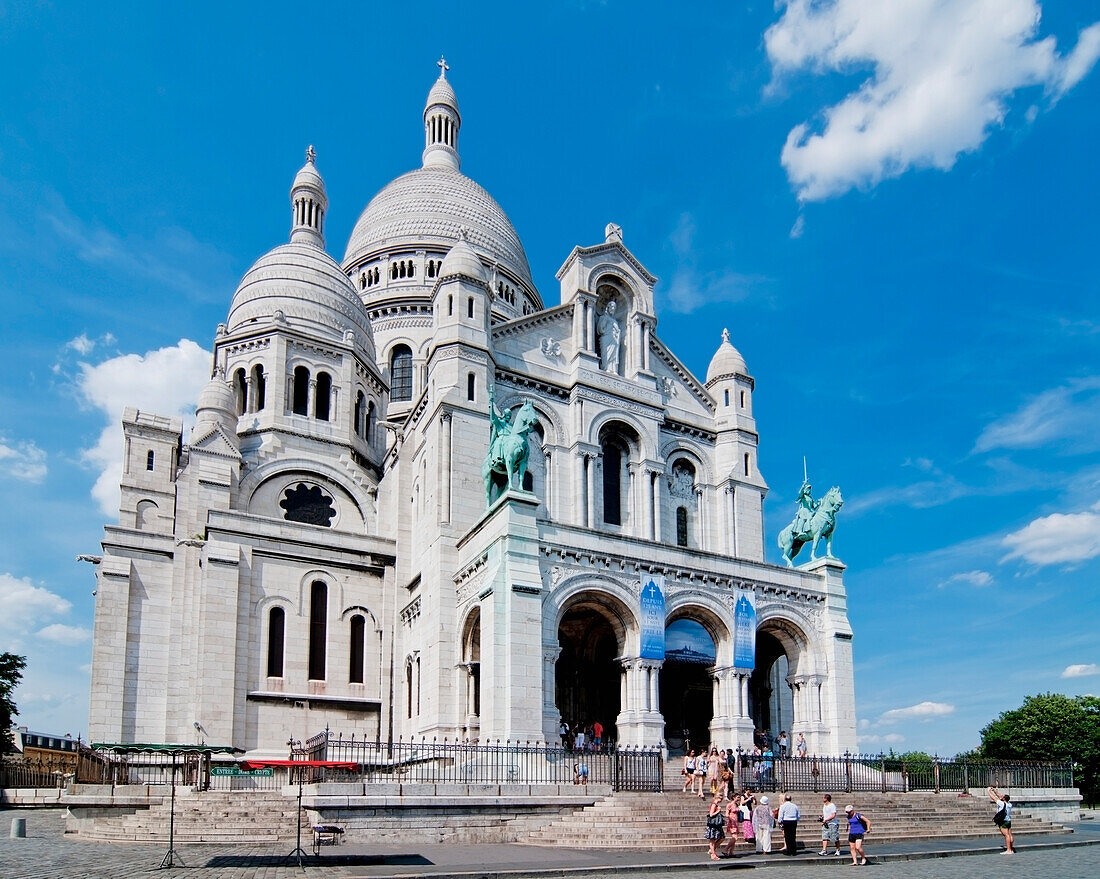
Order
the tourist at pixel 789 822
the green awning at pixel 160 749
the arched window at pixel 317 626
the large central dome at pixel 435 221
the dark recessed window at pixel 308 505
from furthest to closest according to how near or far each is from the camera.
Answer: the large central dome at pixel 435 221, the dark recessed window at pixel 308 505, the arched window at pixel 317 626, the green awning at pixel 160 749, the tourist at pixel 789 822

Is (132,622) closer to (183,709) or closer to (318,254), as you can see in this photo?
(183,709)

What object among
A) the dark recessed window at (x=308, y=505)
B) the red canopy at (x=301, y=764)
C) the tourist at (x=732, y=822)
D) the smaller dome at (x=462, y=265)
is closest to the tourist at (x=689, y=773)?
the tourist at (x=732, y=822)

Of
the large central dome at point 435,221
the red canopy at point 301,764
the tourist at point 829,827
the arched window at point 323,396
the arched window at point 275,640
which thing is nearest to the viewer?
the tourist at point 829,827

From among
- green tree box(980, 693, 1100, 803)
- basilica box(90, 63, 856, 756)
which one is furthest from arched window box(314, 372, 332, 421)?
green tree box(980, 693, 1100, 803)

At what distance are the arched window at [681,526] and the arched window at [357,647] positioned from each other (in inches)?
535

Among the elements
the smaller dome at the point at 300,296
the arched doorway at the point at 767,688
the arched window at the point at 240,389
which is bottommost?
the arched doorway at the point at 767,688

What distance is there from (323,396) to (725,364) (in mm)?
19586

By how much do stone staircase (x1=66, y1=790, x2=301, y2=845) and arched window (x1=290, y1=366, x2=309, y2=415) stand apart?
2438 centimetres

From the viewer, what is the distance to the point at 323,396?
48.9 m

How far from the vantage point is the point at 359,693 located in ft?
128

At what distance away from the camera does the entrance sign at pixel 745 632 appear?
1358 inches

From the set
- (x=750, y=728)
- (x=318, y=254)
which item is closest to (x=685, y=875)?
(x=750, y=728)

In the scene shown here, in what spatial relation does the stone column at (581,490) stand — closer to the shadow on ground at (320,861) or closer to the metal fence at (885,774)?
the metal fence at (885,774)

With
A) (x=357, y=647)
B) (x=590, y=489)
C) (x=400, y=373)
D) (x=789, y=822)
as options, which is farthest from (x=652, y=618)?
(x=400, y=373)
